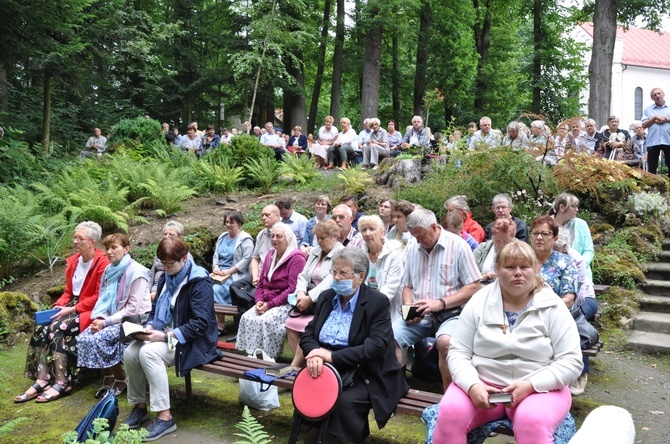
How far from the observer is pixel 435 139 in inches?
533

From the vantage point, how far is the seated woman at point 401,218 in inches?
250

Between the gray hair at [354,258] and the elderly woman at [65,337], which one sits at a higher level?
the gray hair at [354,258]

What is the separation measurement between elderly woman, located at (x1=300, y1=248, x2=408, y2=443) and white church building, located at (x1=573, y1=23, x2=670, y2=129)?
43988 millimetres

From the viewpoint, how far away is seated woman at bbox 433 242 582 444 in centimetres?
331

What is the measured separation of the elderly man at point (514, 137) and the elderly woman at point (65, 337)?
625cm

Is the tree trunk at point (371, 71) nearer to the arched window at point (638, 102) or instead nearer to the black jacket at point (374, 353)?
the black jacket at point (374, 353)

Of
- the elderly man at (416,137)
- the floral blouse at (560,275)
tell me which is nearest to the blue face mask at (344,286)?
the floral blouse at (560,275)

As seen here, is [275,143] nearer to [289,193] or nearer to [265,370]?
[289,193]

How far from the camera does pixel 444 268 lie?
495cm

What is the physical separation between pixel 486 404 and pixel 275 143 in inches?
512

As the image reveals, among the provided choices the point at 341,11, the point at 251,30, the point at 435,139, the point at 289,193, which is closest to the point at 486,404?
the point at 289,193

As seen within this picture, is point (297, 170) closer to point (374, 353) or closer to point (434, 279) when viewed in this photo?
point (434, 279)

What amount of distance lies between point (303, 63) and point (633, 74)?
1341 inches

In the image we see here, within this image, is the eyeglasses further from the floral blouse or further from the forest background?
the forest background
